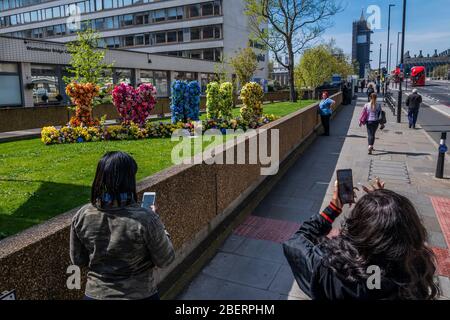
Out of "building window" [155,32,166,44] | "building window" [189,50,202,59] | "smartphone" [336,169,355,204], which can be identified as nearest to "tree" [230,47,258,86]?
"building window" [189,50,202,59]

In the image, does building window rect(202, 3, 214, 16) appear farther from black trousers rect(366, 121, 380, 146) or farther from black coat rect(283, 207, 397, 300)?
black coat rect(283, 207, 397, 300)

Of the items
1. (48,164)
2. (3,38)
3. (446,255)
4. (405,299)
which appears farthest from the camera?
(3,38)

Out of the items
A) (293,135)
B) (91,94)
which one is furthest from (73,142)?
(293,135)

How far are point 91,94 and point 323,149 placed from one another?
831 centimetres

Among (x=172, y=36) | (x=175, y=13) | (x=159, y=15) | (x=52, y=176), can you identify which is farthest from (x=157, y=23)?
(x=52, y=176)

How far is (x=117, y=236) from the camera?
2.19 metres

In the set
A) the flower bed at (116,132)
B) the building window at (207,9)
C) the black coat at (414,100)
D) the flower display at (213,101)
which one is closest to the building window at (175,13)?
the building window at (207,9)

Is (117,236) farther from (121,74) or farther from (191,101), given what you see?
(121,74)

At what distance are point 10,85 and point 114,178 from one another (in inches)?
1053

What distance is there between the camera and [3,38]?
940 inches

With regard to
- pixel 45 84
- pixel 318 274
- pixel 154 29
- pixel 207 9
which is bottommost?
pixel 318 274

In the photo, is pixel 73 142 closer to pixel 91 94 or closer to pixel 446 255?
pixel 91 94
